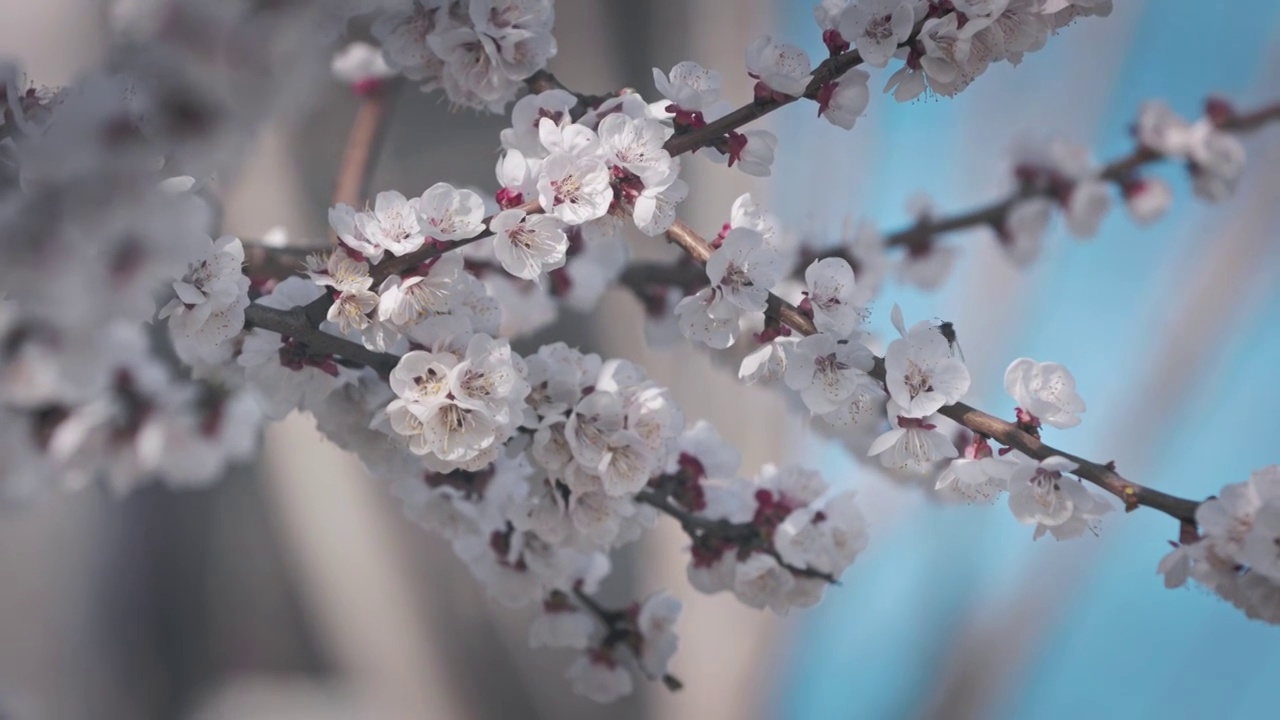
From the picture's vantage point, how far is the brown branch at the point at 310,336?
50 centimetres

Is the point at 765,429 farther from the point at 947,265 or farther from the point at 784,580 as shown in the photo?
the point at 784,580

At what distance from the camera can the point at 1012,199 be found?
0.99 meters

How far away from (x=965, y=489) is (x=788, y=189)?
1.18 m

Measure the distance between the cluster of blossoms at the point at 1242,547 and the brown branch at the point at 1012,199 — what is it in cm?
50

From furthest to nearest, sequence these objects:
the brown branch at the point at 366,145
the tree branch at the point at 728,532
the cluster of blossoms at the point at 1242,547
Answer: the brown branch at the point at 366,145 → the tree branch at the point at 728,532 → the cluster of blossoms at the point at 1242,547

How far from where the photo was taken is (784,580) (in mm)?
614

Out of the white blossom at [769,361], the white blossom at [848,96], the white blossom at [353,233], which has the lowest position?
the white blossom at [353,233]

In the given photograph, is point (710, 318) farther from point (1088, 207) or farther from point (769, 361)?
point (1088, 207)

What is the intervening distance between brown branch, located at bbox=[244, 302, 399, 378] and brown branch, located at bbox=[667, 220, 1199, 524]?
0.19 meters

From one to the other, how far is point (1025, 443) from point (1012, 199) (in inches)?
23.1

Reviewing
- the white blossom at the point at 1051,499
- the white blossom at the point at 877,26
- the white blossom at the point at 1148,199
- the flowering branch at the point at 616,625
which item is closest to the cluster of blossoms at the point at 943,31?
the white blossom at the point at 877,26

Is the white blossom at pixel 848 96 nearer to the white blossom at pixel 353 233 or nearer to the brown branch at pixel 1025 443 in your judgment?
the brown branch at pixel 1025 443

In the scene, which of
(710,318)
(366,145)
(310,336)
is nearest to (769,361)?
(710,318)

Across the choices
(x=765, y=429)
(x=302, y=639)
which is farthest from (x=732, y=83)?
(x=302, y=639)
